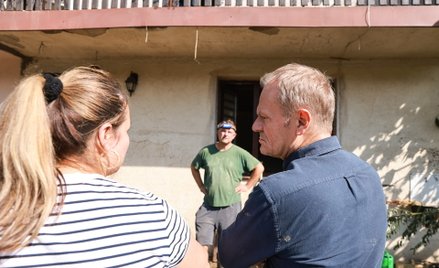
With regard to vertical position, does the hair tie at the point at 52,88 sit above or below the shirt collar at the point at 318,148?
above

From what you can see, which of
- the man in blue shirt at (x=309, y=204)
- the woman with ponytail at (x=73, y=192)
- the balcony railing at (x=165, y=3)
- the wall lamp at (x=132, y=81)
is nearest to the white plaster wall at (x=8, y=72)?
the balcony railing at (x=165, y=3)

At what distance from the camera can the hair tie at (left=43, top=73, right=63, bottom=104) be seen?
1055 mm

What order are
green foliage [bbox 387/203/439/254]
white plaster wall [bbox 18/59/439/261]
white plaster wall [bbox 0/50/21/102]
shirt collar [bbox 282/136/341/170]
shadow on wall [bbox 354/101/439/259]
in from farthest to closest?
white plaster wall [bbox 0/50/21/102] → white plaster wall [bbox 18/59/439/261] → shadow on wall [bbox 354/101/439/259] → green foliage [bbox 387/203/439/254] → shirt collar [bbox 282/136/341/170]

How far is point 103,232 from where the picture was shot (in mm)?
987

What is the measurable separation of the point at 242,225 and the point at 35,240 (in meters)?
0.57

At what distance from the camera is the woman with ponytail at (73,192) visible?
3.07 ft

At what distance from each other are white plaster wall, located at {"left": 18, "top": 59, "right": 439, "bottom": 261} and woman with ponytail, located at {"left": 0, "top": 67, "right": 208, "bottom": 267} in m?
5.14

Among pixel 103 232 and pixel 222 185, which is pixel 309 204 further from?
pixel 222 185

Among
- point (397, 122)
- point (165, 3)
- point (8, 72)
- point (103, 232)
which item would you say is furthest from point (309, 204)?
point (8, 72)

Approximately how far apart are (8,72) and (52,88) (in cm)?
674

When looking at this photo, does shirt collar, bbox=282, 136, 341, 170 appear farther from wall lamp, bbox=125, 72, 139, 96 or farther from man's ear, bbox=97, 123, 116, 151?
wall lamp, bbox=125, 72, 139, 96

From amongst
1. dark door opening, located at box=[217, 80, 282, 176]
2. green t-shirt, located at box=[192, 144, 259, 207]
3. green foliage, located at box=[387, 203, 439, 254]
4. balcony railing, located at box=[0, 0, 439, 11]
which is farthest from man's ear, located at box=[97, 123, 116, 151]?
dark door opening, located at box=[217, 80, 282, 176]

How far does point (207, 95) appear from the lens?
6289 mm

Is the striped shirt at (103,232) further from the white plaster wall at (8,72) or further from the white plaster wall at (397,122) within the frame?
the white plaster wall at (8,72)
